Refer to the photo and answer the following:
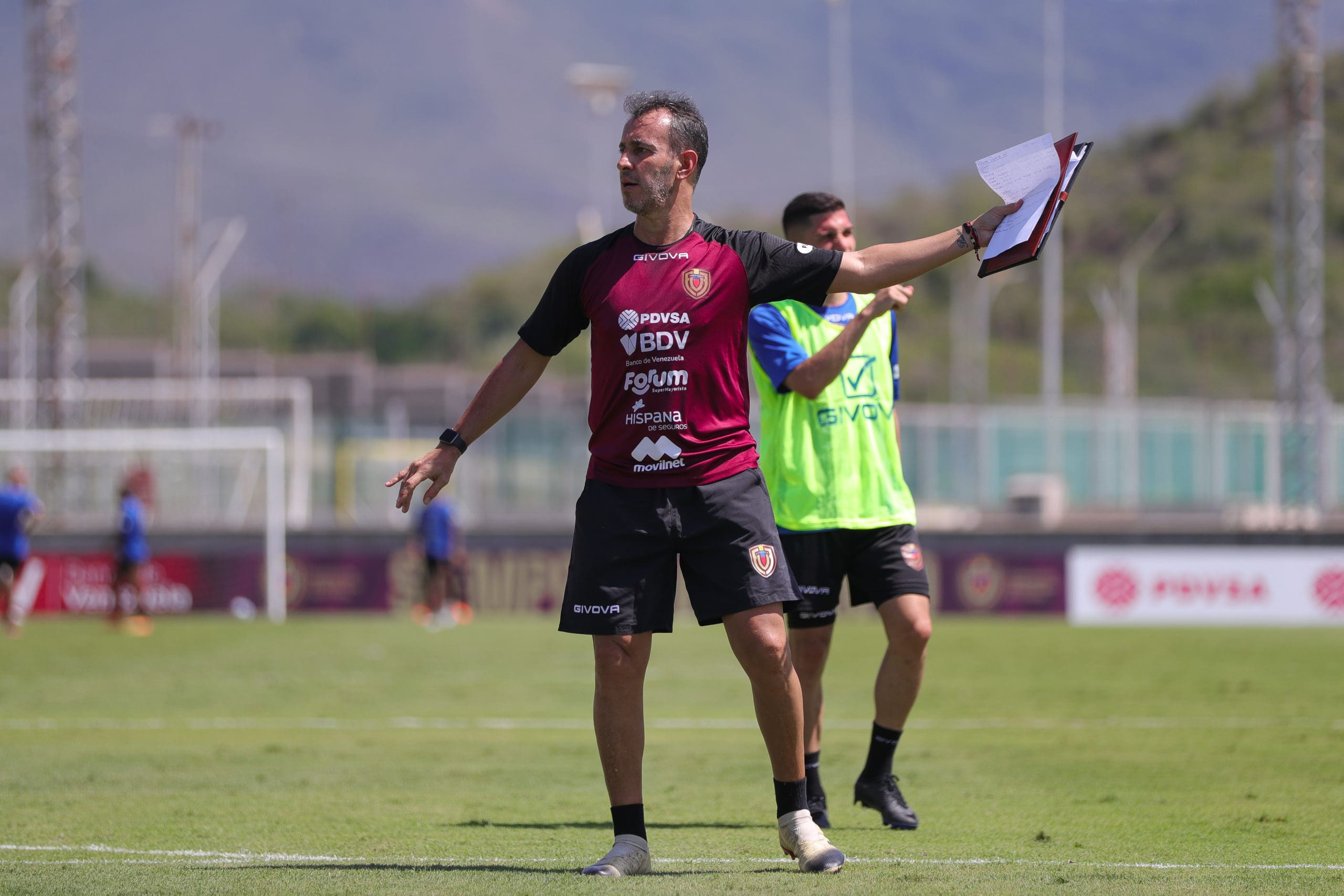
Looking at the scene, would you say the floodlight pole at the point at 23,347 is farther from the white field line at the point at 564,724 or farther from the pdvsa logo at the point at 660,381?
the pdvsa logo at the point at 660,381

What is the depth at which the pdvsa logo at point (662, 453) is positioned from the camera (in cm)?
504

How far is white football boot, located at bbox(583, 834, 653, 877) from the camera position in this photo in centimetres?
499

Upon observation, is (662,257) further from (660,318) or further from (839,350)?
(839,350)

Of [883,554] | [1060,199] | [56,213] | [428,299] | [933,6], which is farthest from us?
[933,6]

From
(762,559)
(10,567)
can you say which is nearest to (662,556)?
(762,559)

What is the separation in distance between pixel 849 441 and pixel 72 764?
4.59 metres

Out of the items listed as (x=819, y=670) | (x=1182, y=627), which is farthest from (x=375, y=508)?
(x=819, y=670)

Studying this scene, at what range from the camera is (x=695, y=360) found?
5027mm

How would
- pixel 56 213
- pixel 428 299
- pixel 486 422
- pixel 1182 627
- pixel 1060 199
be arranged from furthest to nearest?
pixel 428 299 → pixel 56 213 → pixel 1182 627 → pixel 486 422 → pixel 1060 199

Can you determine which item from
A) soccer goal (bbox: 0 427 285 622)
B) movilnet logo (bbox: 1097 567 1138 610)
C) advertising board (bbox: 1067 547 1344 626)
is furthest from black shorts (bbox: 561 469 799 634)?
soccer goal (bbox: 0 427 285 622)

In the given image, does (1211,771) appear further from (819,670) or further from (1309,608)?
(1309,608)

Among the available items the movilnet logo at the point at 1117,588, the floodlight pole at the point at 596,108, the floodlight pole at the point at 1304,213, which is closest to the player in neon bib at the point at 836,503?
the movilnet logo at the point at 1117,588

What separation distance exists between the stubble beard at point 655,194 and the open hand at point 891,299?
44.1 inches

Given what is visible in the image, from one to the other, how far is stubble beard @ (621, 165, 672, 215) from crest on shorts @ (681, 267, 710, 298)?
226 mm
